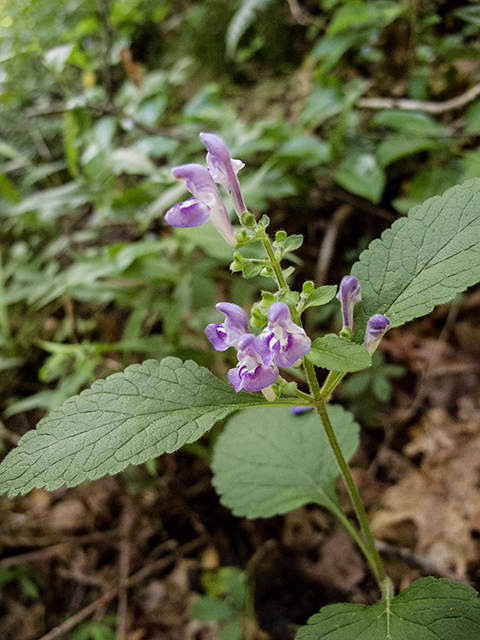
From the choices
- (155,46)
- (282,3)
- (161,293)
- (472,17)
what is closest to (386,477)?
(161,293)

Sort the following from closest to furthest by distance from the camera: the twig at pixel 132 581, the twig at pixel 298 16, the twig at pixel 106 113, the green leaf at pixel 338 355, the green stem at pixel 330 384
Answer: the green leaf at pixel 338 355
the green stem at pixel 330 384
the twig at pixel 132 581
the twig at pixel 106 113
the twig at pixel 298 16

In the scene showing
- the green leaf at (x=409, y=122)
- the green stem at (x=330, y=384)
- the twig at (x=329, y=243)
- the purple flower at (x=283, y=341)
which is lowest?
the twig at (x=329, y=243)

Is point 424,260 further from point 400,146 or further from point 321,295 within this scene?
point 400,146

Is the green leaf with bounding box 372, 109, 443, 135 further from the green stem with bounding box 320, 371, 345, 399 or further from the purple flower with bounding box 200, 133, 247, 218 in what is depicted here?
the green stem with bounding box 320, 371, 345, 399

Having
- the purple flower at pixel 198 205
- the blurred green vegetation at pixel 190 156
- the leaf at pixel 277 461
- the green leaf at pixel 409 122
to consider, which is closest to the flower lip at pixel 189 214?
the purple flower at pixel 198 205

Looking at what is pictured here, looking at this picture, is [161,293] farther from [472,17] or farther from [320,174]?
[472,17]

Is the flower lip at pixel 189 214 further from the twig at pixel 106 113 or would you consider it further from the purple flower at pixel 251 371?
the twig at pixel 106 113

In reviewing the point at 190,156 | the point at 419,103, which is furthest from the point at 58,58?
the point at 419,103
